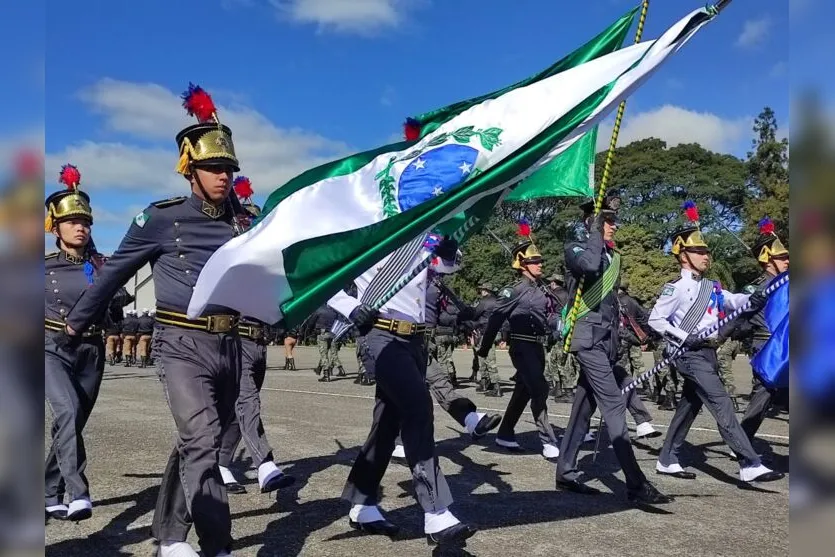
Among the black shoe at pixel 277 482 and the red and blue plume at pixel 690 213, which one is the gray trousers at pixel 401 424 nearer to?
the black shoe at pixel 277 482

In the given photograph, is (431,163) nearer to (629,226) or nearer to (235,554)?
(235,554)

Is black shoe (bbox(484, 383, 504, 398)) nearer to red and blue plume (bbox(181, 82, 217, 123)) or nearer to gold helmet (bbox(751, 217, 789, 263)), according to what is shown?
gold helmet (bbox(751, 217, 789, 263))

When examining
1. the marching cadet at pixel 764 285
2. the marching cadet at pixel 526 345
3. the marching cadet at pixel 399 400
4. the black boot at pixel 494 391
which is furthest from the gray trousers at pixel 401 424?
the black boot at pixel 494 391

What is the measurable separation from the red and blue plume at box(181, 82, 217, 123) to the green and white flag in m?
0.65

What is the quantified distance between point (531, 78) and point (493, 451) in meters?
4.40

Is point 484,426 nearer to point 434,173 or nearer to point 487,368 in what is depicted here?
point 434,173

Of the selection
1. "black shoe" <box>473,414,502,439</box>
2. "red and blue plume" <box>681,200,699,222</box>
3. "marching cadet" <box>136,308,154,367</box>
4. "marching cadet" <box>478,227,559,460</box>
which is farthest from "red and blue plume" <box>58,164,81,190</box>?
"marching cadet" <box>136,308,154,367</box>

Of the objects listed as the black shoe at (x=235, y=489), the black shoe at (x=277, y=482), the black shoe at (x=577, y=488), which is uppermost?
the black shoe at (x=277, y=482)

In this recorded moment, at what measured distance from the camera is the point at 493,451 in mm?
8492

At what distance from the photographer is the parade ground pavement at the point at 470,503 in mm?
4895

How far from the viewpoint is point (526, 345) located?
29.5 feet

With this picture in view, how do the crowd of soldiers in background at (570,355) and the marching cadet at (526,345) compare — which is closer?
the marching cadet at (526,345)

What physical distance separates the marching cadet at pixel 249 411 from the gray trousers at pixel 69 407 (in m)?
1.13

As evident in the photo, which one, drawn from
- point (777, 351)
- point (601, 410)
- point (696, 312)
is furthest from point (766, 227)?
point (601, 410)
